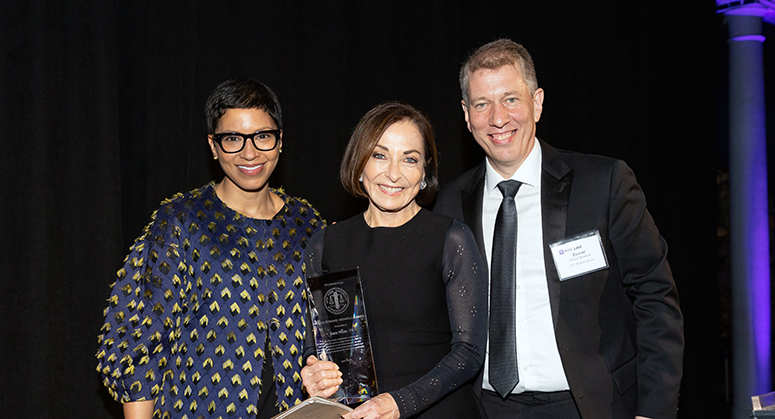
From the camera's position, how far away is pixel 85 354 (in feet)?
8.51

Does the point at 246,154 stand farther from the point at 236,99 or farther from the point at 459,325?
the point at 459,325

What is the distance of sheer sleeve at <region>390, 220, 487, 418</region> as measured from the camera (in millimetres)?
1730

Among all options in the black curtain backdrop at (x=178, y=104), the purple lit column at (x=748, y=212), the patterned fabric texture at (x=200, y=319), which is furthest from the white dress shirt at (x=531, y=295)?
the purple lit column at (x=748, y=212)

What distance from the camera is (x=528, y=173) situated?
228 centimetres

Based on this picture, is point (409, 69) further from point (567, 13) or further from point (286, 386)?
point (286, 386)

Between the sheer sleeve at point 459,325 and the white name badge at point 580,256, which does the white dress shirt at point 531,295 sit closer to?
the white name badge at point 580,256

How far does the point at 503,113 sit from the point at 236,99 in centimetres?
93

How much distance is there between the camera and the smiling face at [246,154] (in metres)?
2.21

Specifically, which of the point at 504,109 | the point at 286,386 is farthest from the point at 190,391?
the point at 504,109

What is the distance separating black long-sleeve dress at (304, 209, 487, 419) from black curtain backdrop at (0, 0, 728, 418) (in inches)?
48.4

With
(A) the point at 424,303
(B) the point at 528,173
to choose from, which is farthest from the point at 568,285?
(A) the point at 424,303

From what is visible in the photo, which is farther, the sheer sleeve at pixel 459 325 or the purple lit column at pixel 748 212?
the purple lit column at pixel 748 212

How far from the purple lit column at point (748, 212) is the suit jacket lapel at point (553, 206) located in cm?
431

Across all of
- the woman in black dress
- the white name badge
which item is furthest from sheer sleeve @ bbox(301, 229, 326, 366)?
the white name badge
